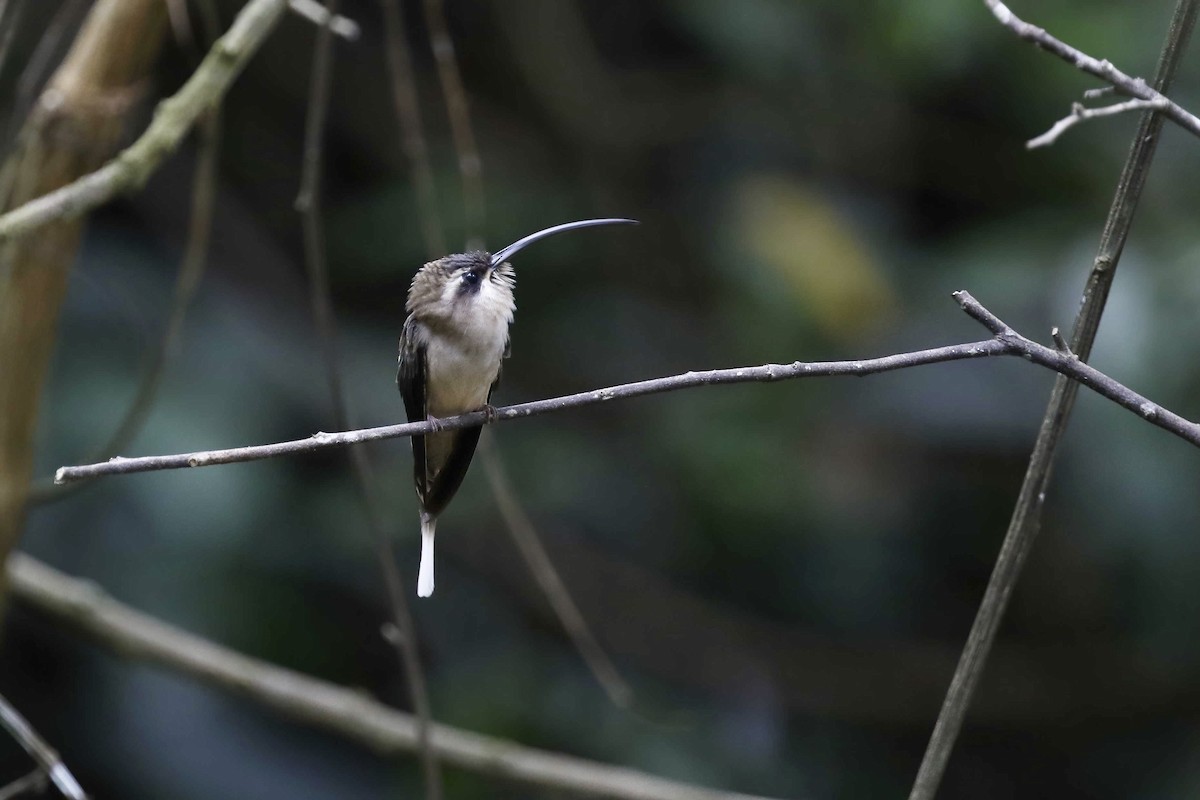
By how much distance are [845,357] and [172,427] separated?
2.30 metres

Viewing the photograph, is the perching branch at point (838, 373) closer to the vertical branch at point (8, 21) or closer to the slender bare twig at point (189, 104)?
the slender bare twig at point (189, 104)

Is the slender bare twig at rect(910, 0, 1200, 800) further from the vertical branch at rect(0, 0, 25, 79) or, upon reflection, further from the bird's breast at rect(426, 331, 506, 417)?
the vertical branch at rect(0, 0, 25, 79)

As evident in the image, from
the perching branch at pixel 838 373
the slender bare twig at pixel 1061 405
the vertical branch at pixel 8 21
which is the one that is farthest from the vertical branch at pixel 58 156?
the slender bare twig at pixel 1061 405

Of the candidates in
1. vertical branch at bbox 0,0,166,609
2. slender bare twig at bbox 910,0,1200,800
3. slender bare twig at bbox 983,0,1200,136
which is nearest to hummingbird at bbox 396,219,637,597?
vertical branch at bbox 0,0,166,609

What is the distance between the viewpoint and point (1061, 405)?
158 cm

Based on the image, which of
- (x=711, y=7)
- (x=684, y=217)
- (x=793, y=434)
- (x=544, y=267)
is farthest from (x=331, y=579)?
(x=711, y=7)

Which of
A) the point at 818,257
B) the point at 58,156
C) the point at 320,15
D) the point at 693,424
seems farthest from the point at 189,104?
the point at 818,257

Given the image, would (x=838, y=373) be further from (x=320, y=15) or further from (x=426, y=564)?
(x=320, y=15)

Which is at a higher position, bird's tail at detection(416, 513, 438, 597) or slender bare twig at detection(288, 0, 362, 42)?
slender bare twig at detection(288, 0, 362, 42)

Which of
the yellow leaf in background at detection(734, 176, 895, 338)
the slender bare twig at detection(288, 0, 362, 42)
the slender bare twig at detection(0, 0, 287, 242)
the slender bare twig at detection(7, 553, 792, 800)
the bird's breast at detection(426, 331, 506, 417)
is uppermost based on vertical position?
the yellow leaf in background at detection(734, 176, 895, 338)

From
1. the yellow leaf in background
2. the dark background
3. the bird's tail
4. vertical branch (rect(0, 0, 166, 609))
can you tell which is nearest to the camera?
the bird's tail

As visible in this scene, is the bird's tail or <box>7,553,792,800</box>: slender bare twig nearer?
the bird's tail

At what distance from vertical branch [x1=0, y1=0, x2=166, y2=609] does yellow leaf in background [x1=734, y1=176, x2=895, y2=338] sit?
273 centimetres

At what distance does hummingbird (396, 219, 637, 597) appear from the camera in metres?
2.49
